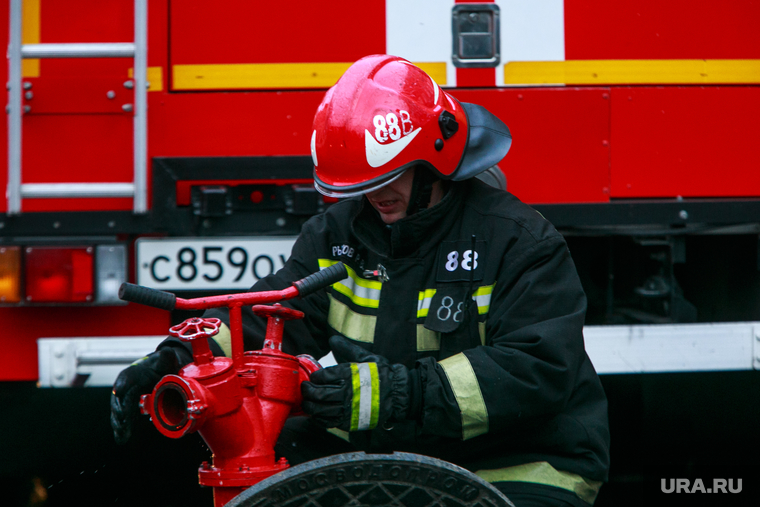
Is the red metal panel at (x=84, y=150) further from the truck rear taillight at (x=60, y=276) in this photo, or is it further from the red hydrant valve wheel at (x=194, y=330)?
the red hydrant valve wheel at (x=194, y=330)

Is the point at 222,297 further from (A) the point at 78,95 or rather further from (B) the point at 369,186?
(A) the point at 78,95

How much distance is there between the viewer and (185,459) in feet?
7.75

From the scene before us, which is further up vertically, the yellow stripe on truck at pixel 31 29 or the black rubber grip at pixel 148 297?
the yellow stripe on truck at pixel 31 29

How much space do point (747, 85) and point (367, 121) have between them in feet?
4.17

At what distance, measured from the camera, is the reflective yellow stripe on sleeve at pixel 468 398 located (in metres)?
1.37

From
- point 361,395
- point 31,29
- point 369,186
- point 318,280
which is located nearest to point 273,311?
point 318,280

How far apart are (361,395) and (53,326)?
3.94 feet

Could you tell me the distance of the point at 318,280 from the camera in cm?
140

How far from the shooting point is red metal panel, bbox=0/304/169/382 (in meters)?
2.13

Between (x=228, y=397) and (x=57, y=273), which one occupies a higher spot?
(x=57, y=273)

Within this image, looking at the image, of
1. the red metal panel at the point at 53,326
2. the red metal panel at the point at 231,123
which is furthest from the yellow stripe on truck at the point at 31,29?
the red metal panel at the point at 53,326

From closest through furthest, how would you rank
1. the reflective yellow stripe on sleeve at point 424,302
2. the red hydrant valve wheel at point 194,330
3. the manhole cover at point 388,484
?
the manhole cover at point 388,484, the red hydrant valve wheel at point 194,330, the reflective yellow stripe on sleeve at point 424,302

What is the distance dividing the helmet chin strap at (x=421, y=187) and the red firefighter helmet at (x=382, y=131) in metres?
0.04

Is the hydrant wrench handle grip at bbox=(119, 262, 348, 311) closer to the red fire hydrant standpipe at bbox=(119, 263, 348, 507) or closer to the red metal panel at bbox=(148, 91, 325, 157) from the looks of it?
the red fire hydrant standpipe at bbox=(119, 263, 348, 507)
